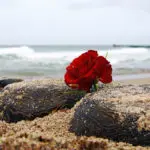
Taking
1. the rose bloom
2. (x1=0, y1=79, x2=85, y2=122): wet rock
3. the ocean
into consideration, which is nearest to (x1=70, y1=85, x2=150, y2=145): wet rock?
the rose bloom

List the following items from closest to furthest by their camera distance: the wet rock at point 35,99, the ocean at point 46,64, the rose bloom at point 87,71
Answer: the rose bloom at point 87,71 → the wet rock at point 35,99 → the ocean at point 46,64

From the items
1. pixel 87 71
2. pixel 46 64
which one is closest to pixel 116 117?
pixel 87 71

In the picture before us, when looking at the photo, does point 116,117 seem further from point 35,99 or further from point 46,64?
point 46,64

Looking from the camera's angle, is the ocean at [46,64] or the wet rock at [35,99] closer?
the wet rock at [35,99]

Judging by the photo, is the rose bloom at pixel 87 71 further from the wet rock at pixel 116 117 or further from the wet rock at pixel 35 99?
the wet rock at pixel 116 117

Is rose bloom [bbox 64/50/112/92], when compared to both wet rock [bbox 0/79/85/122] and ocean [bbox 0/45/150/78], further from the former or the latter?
ocean [bbox 0/45/150/78]

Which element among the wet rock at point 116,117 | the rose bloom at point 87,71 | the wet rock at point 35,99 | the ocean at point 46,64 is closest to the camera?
the wet rock at point 116,117

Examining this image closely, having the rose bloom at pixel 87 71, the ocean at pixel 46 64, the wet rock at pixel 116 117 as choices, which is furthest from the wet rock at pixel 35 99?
the ocean at pixel 46 64
